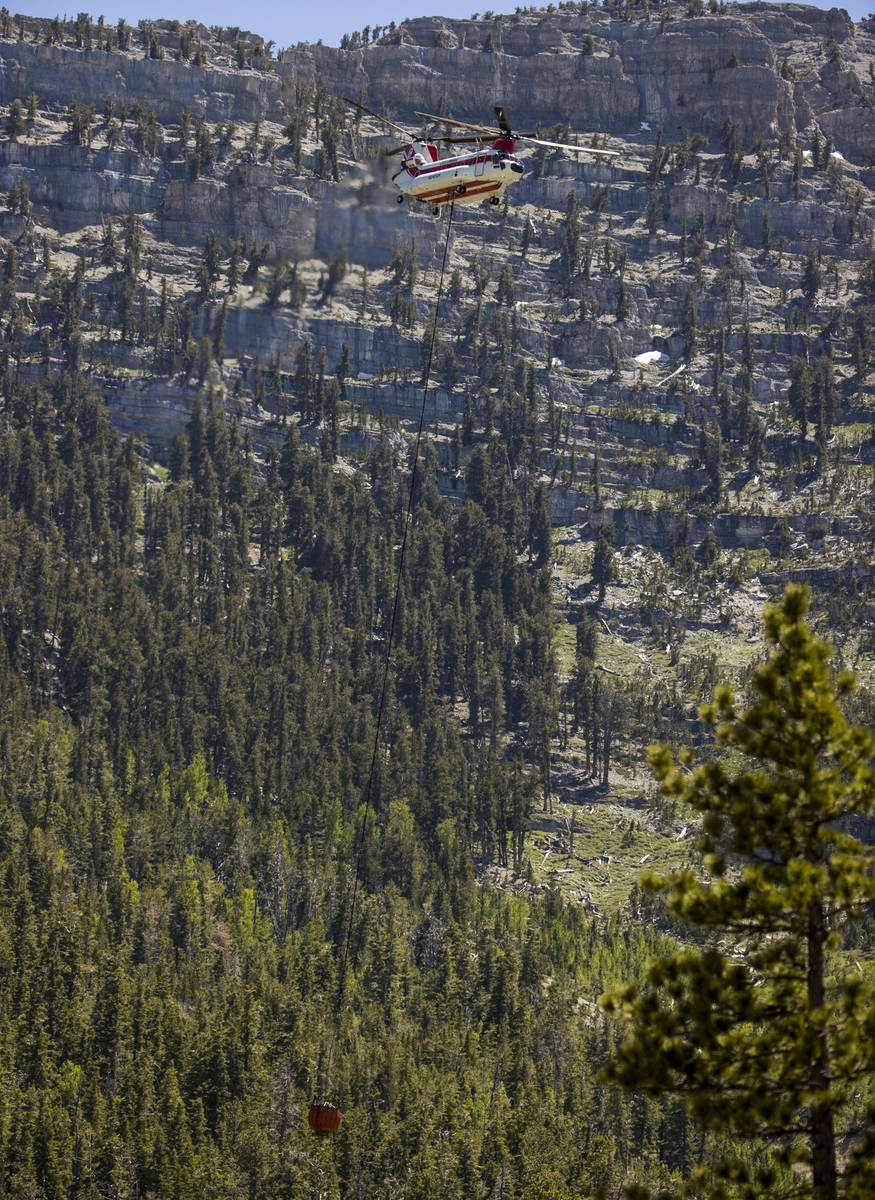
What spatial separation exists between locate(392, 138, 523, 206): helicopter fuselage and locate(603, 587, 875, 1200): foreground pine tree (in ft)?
117

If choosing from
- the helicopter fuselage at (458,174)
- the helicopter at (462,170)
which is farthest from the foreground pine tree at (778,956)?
the helicopter fuselage at (458,174)

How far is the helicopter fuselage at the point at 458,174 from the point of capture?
215 feet

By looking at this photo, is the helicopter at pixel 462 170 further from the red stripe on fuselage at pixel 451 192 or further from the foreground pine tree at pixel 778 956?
the foreground pine tree at pixel 778 956

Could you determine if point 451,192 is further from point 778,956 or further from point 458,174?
point 778,956

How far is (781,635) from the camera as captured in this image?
3409 centimetres

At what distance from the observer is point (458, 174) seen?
66.8m

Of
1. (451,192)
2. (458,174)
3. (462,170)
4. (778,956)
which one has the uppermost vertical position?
(462,170)

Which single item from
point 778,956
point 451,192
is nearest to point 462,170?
point 451,192

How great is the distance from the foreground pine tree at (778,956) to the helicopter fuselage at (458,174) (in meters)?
35.7

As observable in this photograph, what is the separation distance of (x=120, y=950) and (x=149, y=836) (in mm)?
25635

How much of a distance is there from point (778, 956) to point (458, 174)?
41290mm

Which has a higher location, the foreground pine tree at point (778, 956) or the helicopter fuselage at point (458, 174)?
the helicopter fuselage at point (458, 174)

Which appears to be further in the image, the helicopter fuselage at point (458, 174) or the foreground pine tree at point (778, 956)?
the helicopter fuselage at point (458, 174)

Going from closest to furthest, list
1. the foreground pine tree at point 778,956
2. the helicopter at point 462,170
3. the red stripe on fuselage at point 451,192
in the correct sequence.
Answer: the foreground pine tree at point 778,956 → the helicopter at point 462,170 → the red stripe on fuselage at point 451,192
